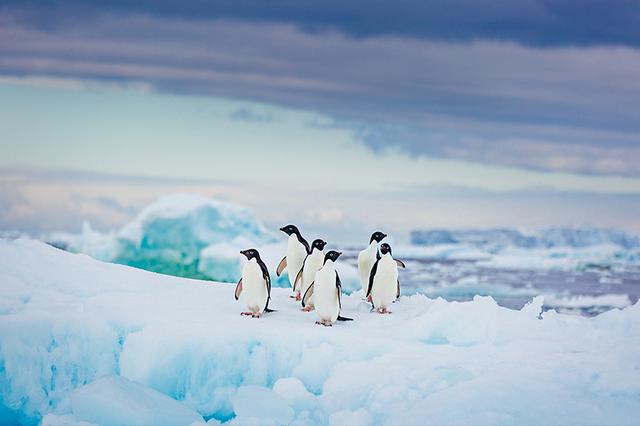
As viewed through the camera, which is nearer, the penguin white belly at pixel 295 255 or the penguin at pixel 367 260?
the penguin at pixel 367 260

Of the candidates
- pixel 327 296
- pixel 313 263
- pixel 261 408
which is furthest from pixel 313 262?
pixel 261 408

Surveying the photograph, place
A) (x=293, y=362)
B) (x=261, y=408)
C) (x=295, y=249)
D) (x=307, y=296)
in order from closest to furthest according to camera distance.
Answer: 1. (x=261, y=408)
2. (x=293, y=362)
3. (x=307, y=296)
4. (x=295, y=249)

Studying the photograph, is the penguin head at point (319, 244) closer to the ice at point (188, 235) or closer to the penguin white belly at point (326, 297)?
the penguin white belly at point (326, 297)

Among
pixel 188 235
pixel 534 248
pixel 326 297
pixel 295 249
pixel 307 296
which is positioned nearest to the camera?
pixel 326 297

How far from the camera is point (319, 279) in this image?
7.68 m

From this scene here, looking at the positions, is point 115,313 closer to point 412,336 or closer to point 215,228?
point 412,336

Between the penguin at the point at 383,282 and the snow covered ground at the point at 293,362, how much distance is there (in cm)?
21

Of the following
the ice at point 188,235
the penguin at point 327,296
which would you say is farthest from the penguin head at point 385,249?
the ice at point 188,235

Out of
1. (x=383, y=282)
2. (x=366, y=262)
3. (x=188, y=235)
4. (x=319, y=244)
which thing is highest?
(x=319, y=244)

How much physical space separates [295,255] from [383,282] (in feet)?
4.50

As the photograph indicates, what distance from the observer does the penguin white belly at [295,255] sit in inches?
367

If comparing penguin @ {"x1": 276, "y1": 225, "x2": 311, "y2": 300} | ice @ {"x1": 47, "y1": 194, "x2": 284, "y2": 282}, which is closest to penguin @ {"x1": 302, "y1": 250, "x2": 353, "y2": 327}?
penguin @ {"x1": 276, "y1": 225, "x2": 311, "y2": 300}

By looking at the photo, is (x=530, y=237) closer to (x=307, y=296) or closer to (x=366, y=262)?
(x=366, y=262)

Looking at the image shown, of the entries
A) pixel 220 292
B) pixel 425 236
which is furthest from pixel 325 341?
pixel 425 236
